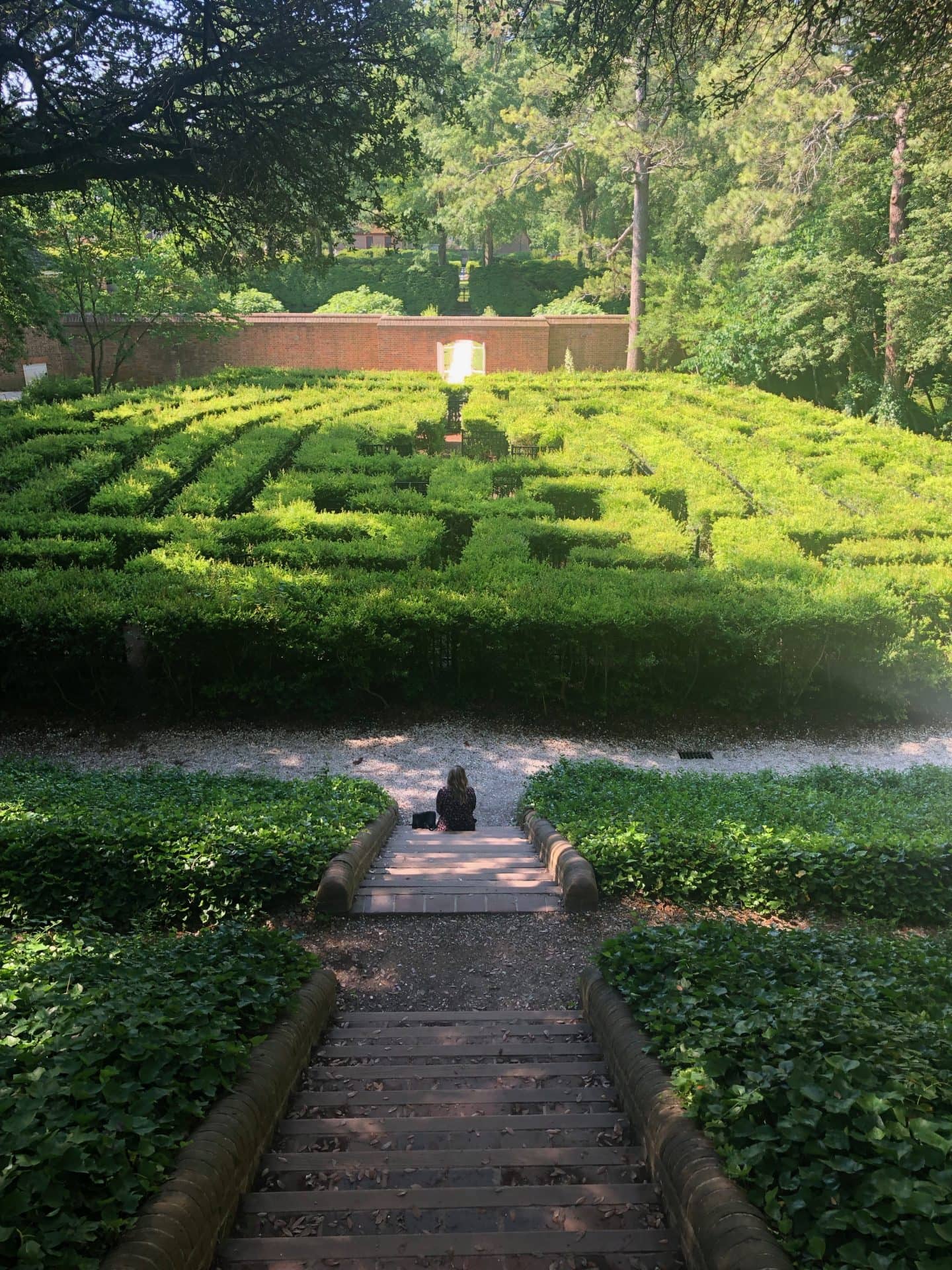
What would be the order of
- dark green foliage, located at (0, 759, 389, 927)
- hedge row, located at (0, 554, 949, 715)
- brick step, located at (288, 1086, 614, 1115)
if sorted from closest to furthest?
brick step, located at (288, 1086, 614, 1115)
dark green foliage, located at (0, 759, 389, 927)
hedge row, located at (0, 554, 949, 715)

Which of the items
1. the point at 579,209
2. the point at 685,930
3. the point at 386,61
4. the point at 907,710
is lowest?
the point at 907,710

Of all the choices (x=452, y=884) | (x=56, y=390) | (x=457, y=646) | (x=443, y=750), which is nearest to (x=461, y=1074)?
(x=452, y=884)

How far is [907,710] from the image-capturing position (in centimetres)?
998

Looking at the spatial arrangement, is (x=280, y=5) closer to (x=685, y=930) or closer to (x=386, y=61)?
(x=386, y=61)

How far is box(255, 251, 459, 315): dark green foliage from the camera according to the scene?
37062 millimetres

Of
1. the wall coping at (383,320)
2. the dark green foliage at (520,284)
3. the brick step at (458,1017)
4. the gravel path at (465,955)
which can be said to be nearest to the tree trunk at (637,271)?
the wall coping at (383,320)

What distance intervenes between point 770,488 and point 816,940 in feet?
34.1

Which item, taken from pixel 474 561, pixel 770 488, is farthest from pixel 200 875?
pixel 770 488

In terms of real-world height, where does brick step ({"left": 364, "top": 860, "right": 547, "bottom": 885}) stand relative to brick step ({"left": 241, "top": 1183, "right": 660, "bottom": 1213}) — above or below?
below

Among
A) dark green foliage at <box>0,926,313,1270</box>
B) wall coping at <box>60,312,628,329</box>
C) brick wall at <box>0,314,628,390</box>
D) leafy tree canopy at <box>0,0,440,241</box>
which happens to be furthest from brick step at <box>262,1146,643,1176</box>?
wall coping at <box>60,312,628,329</box>

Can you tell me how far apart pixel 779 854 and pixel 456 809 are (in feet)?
8.44

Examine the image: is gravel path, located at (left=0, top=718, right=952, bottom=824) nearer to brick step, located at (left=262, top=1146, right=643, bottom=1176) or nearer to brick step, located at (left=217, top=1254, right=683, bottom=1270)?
brick step, located at (left=262, top=1146, right=643, bottom=1176)

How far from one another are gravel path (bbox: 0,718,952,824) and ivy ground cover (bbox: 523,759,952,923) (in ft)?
6.77

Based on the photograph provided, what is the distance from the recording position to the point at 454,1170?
3006 mm
